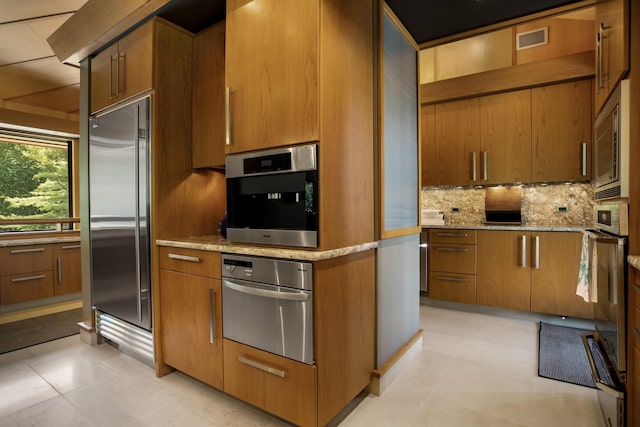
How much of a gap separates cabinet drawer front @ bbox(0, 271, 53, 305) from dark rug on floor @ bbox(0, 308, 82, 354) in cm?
36

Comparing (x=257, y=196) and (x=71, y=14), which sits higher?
(x=71, y=14)

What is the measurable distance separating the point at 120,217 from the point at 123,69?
1093 millimetres

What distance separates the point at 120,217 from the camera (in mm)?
2486

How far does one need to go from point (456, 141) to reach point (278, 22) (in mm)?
2899

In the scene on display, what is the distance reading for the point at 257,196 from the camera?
1828 millimetres

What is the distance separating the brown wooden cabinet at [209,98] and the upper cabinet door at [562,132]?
10.4ft

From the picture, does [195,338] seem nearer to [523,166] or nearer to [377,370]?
[377,370]

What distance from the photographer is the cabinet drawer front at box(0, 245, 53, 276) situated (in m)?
3.59

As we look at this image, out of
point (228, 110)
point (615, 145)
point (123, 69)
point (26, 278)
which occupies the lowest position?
point (26, 278)

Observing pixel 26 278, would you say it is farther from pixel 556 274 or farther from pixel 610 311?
pixel 556 274

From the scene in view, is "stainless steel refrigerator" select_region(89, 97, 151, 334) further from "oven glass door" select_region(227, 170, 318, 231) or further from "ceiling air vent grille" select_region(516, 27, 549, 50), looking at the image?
"ceiling air vent grille" select_region(516, 27, 549, 50)

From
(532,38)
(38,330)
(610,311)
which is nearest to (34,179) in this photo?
(38,330)

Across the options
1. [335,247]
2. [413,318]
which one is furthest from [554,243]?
[335,247]

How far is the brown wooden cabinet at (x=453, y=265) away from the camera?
358 centimetres
